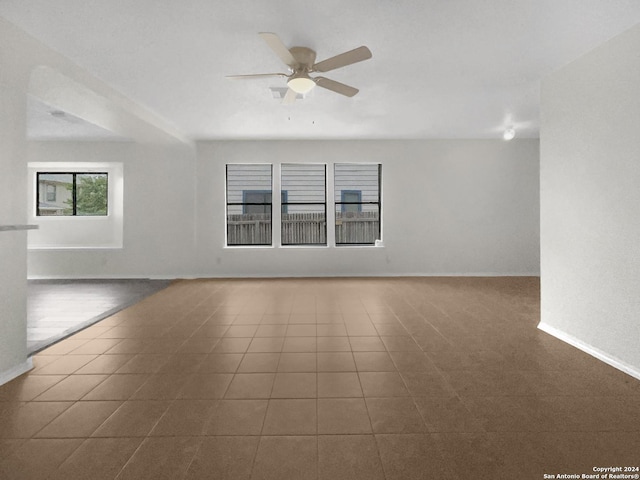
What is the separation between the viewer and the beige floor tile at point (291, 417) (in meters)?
1.82

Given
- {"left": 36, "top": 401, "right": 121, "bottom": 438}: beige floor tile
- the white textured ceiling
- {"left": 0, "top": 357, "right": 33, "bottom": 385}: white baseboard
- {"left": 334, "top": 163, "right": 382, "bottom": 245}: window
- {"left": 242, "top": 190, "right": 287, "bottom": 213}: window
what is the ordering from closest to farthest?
{"left": 36, "top": 401, "right": 121, "bottom": 438}: beige floor tile → {"left": 0, "top": 357, "right": 33, "bottom": 385}: white baseboard → the white textured ceiling → {"left": 242, "top": 190, "right": 287, "bottom": 213}: window → {"left": 334, "top": 163, "right": 382, "bottom": 245}: window

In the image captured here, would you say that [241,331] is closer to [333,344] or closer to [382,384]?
[333,344]

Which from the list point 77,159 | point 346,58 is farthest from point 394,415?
point 77,159

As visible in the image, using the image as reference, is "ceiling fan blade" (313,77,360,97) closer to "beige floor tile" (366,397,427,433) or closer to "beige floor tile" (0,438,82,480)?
"beige floor tile" (366,397,427,433)

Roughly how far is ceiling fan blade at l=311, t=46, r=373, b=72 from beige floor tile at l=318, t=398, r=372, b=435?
248cm

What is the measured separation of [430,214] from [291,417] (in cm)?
567

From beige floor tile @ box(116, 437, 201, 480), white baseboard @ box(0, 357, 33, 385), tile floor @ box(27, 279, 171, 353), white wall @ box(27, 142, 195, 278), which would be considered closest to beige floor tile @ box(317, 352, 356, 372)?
beige floor tile @ box(116, 437, 201, 480)

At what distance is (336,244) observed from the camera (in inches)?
279

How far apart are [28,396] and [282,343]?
1782 millimetres

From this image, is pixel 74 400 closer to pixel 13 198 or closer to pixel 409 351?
pixel 13 198

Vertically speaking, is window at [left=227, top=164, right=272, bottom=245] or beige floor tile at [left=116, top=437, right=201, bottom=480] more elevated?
window at [left=227, top=164, right=272, bottom=245]

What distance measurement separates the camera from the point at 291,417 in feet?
6.37

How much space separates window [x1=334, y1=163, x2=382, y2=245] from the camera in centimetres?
727

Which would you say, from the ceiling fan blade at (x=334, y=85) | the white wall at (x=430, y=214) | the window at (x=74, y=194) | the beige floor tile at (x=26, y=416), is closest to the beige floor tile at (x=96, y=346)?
the beige floor tile at (x=26, y=416)
